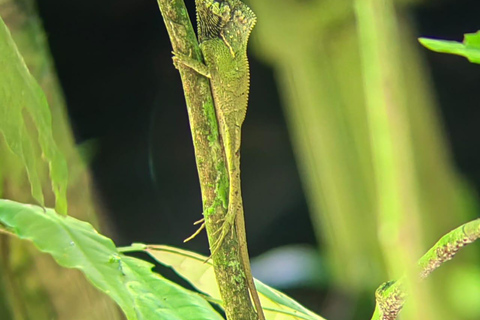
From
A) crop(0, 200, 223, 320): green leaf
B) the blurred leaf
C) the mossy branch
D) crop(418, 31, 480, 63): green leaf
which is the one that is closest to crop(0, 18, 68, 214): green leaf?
crop(0, 200, 223, 320): green leaf

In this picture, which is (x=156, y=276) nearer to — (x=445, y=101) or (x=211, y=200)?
(x=211, y=200)

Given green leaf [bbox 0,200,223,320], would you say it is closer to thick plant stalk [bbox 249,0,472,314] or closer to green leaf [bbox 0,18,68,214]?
green leaf [bbox 0,18,68,214]

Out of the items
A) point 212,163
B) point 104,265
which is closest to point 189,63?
point 212,163

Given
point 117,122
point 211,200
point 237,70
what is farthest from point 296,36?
point 117,122

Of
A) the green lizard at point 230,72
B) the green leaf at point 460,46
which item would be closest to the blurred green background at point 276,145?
the green lizard at point 230,72

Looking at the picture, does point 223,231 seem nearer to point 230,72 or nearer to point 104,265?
point 104,265

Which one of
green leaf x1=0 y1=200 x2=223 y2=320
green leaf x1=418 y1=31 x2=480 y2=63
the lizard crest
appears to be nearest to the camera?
green leaf x1=418 y1=31 x2=480 y2=63

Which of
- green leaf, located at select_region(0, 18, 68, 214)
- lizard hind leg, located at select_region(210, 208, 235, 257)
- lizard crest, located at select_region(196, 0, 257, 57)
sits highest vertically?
lizard crest, located at select_region(196, 0, 257, 57)
